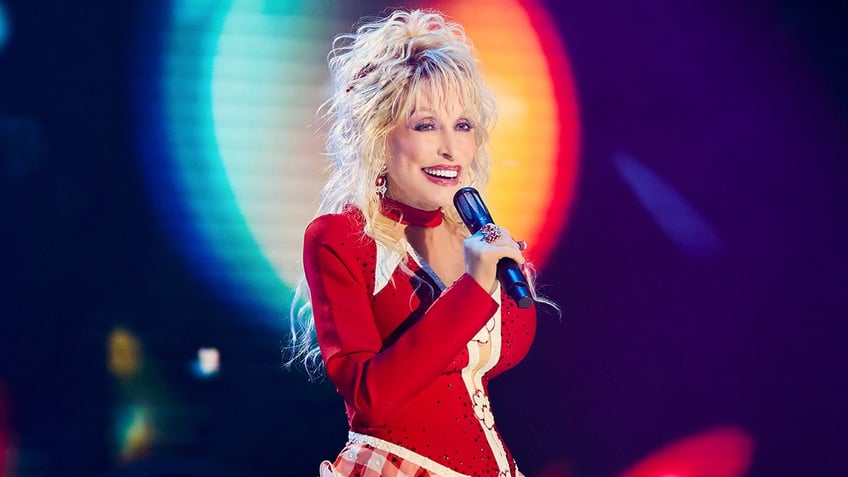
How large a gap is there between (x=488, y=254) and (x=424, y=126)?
35 centimetres

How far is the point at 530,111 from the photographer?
2566mm

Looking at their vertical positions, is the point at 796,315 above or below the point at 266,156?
below

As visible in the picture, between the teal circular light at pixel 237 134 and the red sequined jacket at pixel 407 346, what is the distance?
102 cm

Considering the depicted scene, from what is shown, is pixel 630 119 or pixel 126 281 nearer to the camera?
pixel 126 281

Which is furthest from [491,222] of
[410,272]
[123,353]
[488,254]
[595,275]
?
[123,353]

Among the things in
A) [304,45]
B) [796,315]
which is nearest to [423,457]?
[304,45]

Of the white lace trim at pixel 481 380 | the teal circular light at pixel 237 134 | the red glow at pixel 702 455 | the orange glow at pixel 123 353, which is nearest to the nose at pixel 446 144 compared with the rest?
the white lace trim at pixel 481 380

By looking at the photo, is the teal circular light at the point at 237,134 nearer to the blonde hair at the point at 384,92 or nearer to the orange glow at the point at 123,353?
the orange glow at the point at 123,353

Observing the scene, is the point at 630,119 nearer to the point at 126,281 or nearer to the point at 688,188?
the point at 688,188

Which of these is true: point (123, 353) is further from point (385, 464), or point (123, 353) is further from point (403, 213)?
point (385, 464)

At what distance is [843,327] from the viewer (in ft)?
8.51

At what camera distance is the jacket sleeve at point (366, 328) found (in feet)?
4.03

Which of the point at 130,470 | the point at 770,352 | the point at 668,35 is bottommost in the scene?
the point at 130,470

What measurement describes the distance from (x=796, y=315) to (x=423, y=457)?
164cm
